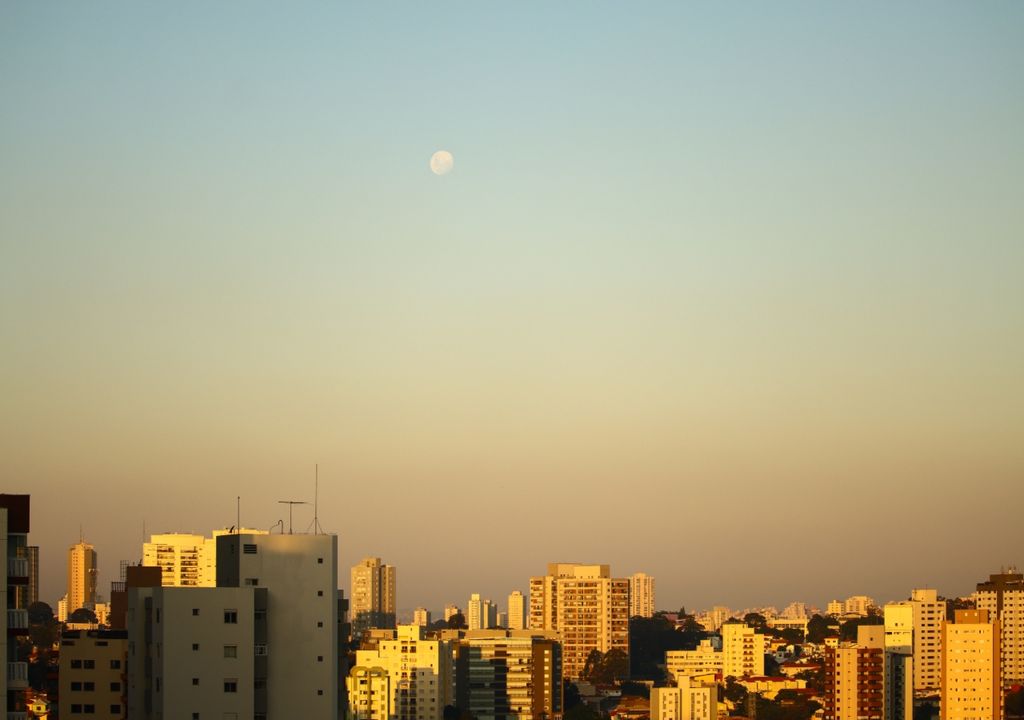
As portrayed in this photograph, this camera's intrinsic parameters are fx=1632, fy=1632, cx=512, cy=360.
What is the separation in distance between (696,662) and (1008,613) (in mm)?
15671

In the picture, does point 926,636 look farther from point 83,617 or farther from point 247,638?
point 247,638

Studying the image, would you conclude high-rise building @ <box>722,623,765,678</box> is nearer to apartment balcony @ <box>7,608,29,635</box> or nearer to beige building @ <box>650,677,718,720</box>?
beige building @ <box>650,677,718,720</box>

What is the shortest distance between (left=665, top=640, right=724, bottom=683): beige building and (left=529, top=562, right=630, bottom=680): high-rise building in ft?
33.0

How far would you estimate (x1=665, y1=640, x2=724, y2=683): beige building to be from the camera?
7925cm

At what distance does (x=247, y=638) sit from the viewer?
2019 cm

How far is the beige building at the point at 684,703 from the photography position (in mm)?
61281

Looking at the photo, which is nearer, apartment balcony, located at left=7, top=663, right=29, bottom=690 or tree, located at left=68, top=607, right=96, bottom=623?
apartment balcony, located at left=7, top=663, right=29, bottom=690

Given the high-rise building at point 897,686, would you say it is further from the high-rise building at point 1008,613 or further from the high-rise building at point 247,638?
the high-rise building at point 247,638

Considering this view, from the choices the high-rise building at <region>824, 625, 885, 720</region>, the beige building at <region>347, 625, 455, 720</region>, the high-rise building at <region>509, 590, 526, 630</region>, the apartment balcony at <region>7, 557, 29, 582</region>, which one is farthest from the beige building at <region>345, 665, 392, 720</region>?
the high-rise building at <region>509, 590, 526, 630</region>

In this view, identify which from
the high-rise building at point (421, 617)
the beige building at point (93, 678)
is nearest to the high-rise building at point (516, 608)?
the high-rise building at point (421, 617)

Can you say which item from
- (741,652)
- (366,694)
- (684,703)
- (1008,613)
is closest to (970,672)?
(684,703)

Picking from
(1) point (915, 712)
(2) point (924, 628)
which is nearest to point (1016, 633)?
(2) point (924, 628)

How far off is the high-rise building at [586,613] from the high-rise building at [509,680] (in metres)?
27.4

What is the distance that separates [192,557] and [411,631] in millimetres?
10182
